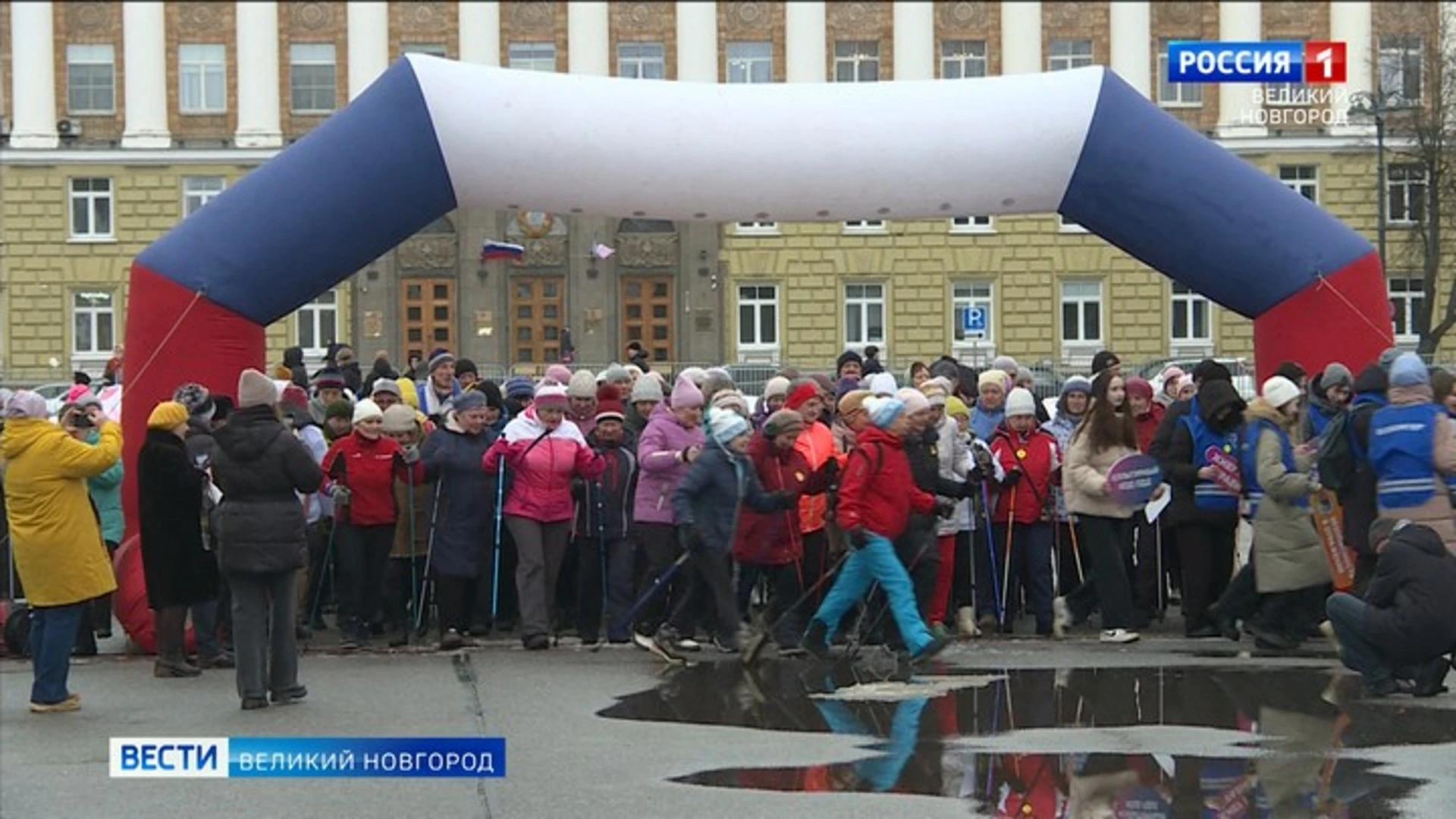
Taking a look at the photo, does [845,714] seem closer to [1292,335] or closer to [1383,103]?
[1292,335]

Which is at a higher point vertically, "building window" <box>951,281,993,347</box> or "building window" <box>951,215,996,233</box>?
"building window" <box>951,215,996,233</box>

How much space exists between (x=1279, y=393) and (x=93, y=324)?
4921 centimetres

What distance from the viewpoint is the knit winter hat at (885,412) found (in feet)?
45.1

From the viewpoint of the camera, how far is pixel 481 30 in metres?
60.2

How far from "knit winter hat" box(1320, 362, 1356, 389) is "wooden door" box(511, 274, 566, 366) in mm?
44874

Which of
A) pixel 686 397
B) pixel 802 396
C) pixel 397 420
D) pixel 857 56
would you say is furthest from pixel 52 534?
pixel 857 56

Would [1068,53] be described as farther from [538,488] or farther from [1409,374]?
[1409,374]

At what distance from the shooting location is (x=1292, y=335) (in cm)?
1559

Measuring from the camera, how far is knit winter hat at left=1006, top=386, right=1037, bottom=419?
622 inches

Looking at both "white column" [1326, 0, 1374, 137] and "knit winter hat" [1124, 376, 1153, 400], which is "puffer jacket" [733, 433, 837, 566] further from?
"white column" [1326, 0, 1374, 137]

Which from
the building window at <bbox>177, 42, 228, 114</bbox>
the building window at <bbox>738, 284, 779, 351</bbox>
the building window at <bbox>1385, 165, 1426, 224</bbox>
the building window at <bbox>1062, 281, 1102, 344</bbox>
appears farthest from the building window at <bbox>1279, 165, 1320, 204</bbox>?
the building window at <bbox>177, 42, 228, 114</bbox>

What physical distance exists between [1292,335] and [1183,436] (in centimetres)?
103

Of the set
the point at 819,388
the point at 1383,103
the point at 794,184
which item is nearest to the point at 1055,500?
the point at 819,388

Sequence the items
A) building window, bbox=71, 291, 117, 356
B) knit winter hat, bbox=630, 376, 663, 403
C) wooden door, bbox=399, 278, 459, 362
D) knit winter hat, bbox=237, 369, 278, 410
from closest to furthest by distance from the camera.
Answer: knit winter hat, bbox=237, 369, 278, 410, knit winter hat, bbox=630, 376, 663, 403, wooden door, bbox=399, 278, 459, 362, building window, bbox=71, 291, 117, 356
